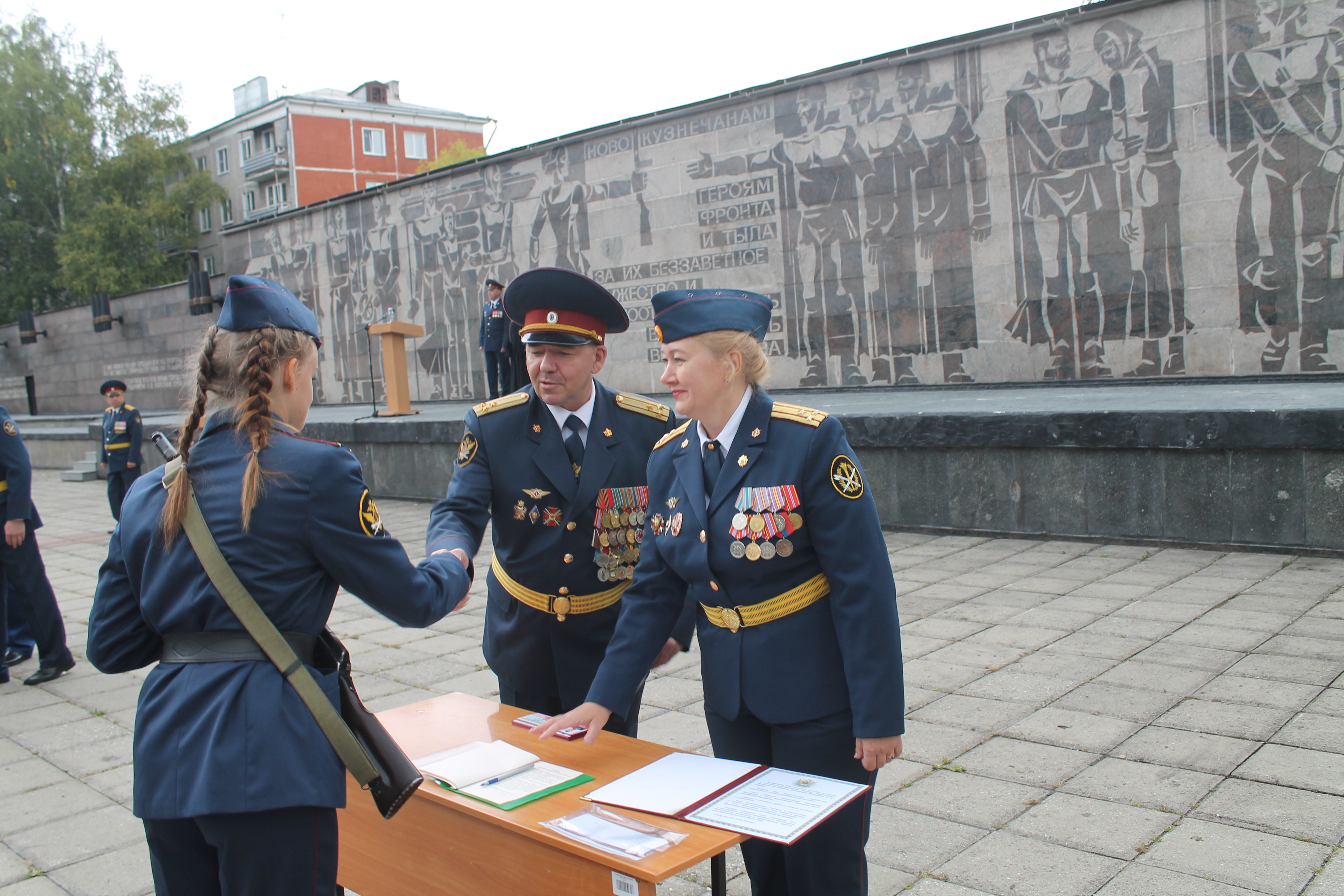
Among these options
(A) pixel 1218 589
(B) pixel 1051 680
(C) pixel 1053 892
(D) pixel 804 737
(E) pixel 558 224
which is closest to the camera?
(D) pixel 804 737

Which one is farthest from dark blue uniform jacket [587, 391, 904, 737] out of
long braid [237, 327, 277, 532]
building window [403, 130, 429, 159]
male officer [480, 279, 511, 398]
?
building window [403, 130, 429, 159]

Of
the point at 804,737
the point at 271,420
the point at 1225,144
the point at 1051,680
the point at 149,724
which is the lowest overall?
the point at 1051,680

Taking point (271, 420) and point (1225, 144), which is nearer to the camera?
point (271, 420)

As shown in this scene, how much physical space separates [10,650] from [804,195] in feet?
31.8

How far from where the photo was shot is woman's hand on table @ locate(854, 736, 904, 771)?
6.55 ft

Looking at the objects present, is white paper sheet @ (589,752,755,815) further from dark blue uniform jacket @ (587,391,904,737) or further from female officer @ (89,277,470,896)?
female officer @ (89,277,470,896)

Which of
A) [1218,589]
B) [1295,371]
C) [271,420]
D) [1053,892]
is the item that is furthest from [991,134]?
[271,420]

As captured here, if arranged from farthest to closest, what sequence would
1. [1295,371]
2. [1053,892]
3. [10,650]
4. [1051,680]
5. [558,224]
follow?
[558,224] < [1295,371] < [10,650] < [1051,680] < [1053,892]

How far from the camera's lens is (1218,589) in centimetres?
552

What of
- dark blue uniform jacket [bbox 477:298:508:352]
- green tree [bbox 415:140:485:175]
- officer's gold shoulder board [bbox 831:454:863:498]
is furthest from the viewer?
green tree [bbox 415:140:485:175]

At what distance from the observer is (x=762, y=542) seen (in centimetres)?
211

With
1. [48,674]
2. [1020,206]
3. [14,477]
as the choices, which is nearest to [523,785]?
[48,674]

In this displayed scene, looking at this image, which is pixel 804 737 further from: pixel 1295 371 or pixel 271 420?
pixel 1295 371

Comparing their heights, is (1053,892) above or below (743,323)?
below
